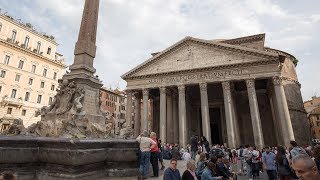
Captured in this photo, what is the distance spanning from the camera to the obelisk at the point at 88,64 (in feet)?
18.5

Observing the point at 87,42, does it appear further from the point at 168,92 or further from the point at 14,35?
the point at 14,35

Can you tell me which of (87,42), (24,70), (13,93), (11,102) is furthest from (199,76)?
(13,93)

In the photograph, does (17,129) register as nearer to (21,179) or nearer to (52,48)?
(21,179)

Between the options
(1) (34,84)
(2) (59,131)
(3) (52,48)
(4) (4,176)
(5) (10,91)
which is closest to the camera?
(4) (4,176)

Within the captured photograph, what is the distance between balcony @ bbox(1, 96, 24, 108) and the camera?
24.3 meters

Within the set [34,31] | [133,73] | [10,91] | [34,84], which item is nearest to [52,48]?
[34,31]

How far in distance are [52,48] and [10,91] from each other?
921cm

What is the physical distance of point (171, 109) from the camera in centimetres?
2670

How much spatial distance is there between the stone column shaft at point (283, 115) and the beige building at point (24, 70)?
28.3m

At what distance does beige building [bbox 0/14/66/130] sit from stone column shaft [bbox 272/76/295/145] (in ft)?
92.8

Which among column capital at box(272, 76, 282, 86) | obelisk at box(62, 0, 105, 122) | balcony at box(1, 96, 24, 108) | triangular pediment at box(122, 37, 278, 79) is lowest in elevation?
obelisk at box(62, 0, 105, 122)

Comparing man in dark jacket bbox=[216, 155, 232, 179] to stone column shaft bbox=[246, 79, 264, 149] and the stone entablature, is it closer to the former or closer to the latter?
stone column shaft bbox=[246, 79, 264, 149]

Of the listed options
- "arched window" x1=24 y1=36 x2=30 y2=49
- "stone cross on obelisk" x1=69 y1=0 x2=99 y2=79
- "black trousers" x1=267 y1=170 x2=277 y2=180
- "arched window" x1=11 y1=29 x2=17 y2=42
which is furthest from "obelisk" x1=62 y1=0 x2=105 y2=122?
"arched window" x1=24 y1=36 x2=30 y2=49

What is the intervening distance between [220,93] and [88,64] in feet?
80.6
